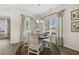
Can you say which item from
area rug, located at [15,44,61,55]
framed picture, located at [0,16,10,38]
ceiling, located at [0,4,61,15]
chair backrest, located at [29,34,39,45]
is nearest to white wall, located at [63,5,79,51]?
area rug, located at [15,44,61,55]

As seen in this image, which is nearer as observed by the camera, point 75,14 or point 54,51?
point 75,14

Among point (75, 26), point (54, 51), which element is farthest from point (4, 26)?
point (75, 26)

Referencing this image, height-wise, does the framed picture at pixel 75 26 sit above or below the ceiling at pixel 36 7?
below

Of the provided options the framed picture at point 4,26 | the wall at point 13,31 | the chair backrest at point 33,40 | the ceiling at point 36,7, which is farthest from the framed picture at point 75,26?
the framed picture at point 4,26

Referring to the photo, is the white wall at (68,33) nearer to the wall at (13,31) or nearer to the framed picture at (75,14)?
the framed picture at (75,14)

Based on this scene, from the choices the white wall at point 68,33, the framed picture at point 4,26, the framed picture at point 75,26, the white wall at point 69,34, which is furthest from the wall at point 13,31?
the framed picture at point 75,26

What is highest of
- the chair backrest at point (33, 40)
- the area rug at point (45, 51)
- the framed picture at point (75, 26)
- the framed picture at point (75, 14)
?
the framed picture at point (75, 14)

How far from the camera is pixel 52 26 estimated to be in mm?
2355

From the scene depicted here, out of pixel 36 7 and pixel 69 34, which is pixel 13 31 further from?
pixel 69 34

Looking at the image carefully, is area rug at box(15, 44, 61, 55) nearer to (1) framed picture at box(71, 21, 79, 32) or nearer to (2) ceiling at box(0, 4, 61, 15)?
(1) framed picture at box(71, 21, 79, 32)

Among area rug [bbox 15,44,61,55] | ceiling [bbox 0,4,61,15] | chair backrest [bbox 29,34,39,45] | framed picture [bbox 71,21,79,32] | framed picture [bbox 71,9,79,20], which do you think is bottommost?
area rug [bbox 15,44,61,55]
